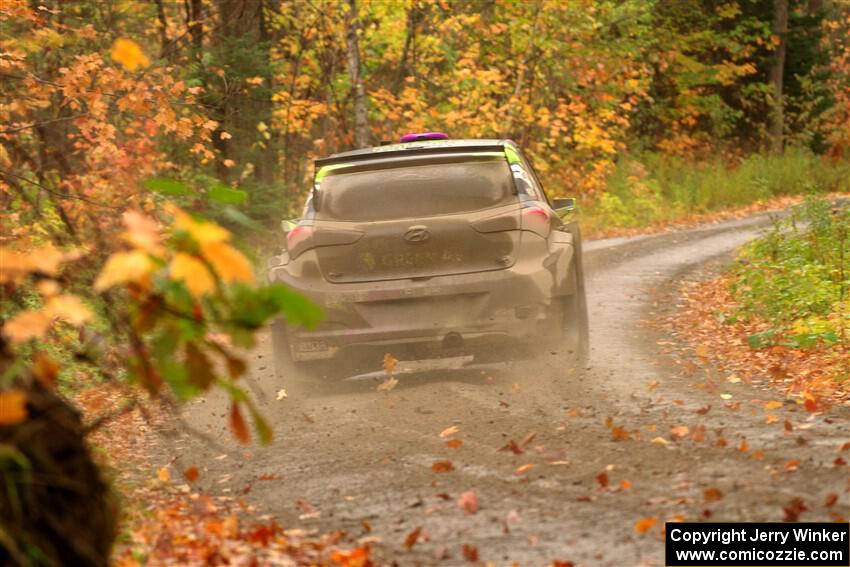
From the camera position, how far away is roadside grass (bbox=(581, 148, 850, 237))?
27672 millimetres

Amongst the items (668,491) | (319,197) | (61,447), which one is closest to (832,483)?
(668,491)

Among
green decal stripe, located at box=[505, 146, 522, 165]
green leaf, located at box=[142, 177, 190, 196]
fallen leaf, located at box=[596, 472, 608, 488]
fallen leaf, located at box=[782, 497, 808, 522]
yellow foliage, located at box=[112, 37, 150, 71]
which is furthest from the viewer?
green decal stripe, located at box=[505, 146, 522, 165]

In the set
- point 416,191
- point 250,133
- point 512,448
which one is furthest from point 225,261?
point 250,133

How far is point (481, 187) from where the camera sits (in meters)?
9.27

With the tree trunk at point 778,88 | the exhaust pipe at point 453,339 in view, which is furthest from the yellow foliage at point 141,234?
the tree trunk at point 778,88

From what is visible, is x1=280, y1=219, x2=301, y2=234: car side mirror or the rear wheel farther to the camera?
x1=280, y1=219, x2=301, y2=234: car side mirror

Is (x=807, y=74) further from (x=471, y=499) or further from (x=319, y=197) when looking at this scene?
(x=471, y=499)

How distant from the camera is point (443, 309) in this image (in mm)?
9000

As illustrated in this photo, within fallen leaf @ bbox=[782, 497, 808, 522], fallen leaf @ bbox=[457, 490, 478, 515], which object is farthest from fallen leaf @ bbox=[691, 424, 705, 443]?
fallen leaf @ bbox=[457, 490, 478, 515]

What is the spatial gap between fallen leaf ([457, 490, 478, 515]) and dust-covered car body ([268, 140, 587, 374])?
9.81ft

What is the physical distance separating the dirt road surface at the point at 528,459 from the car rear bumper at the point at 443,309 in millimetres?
436

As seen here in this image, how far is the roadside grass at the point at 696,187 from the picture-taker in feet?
90.8

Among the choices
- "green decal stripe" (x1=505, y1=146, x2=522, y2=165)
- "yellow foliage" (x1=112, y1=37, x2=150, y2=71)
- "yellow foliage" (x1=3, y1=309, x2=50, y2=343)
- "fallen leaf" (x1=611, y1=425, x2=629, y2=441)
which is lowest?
"fallen leaf" (x1=611, y1=425, x2=629, y2=441)

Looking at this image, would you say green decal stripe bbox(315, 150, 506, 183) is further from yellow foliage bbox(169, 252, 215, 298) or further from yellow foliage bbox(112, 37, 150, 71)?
yellow foliage bbox(169, 252, 215, 298)
